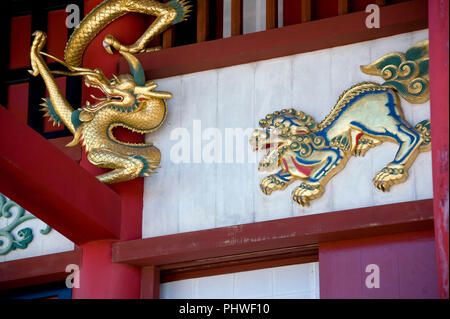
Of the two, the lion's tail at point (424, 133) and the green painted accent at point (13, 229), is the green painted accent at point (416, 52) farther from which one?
the green painted accent at point (13, 229)

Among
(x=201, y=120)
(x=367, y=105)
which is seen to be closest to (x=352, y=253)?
(x=367, y=105)

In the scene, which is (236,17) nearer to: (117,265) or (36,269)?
(117,265)

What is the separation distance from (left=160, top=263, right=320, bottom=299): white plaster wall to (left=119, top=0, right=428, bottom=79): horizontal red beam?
1486 millimetres

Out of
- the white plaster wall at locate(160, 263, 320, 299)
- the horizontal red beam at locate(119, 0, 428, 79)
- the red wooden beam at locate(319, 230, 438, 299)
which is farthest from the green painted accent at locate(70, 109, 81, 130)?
the red wooden beam at locate(319, 230, 438, 299)

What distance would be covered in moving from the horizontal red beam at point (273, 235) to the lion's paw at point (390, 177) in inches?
5.9

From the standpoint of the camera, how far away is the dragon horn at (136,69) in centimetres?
909

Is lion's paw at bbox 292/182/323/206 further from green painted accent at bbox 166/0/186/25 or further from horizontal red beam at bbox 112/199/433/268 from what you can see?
green painted accent at bbox 166/0/186/25

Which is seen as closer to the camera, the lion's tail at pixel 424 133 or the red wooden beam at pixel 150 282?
the lion's tail at pixel 424 133

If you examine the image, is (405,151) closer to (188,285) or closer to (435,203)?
(435,203)

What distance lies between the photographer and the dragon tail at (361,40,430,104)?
27.2ft

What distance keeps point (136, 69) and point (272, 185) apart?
1345mm

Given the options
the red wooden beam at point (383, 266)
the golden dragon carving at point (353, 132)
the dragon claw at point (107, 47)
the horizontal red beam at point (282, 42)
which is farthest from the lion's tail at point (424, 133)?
the dragon claw at point (107, 47)

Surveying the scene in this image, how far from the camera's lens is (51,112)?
9359mm

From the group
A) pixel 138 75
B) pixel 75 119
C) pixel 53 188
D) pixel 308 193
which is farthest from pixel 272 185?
pixel 75 119
